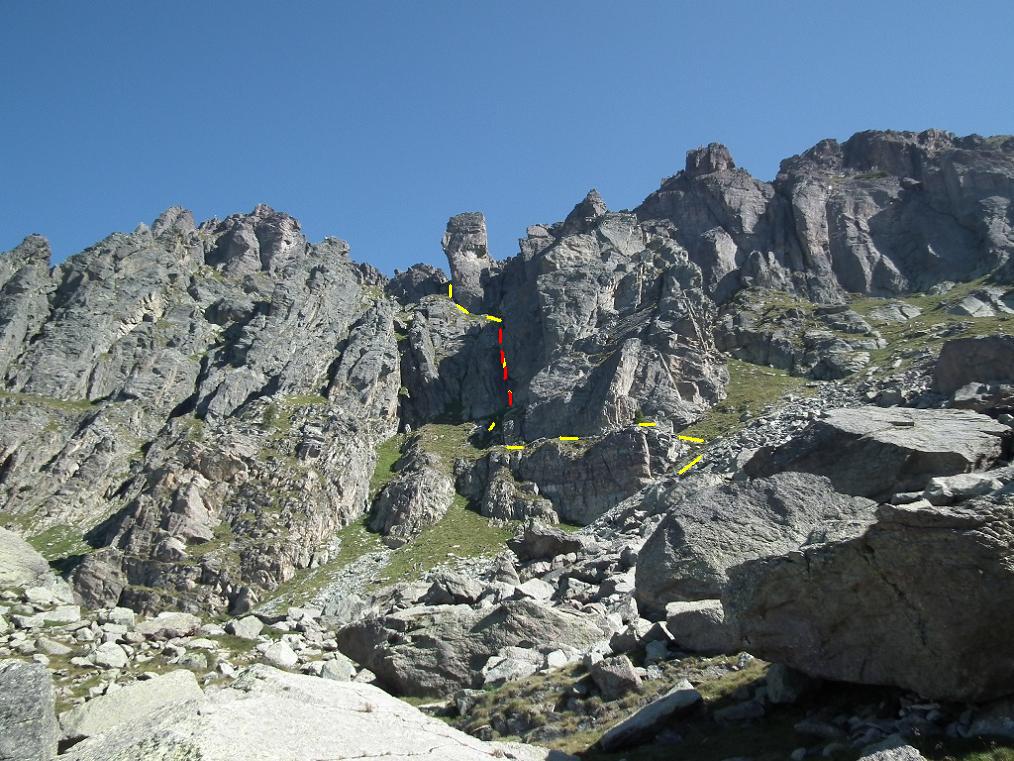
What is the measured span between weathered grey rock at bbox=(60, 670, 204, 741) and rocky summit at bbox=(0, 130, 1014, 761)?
0.28ft

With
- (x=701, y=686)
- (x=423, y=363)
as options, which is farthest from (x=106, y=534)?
(x=701, y=686)

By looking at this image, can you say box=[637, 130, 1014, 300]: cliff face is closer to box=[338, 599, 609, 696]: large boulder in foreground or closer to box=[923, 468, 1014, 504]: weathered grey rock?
box=[338, 599, 609, 696]: large boulder in foreground

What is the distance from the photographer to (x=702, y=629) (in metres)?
19.0

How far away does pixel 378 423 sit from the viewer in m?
110

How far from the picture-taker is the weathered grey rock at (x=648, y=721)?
14.7 m

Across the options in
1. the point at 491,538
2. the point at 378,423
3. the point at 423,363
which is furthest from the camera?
the point at 423,363

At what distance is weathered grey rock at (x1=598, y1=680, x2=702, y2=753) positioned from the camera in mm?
14734

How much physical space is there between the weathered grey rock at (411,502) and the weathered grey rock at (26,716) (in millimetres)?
61686

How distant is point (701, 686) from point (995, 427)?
17.4 meters

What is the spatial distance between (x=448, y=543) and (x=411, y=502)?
1115 centimetres

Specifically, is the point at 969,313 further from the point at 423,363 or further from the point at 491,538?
the point at 423,363

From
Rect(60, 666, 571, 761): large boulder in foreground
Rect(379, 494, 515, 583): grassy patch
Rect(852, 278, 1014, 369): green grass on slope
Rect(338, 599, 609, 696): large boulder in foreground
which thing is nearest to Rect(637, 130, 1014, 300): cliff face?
Rect(852, 278, 1014, 369): green grass on slope

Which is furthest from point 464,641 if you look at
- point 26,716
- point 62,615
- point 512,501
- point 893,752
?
point 512,501

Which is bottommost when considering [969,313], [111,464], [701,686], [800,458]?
[701,686]
